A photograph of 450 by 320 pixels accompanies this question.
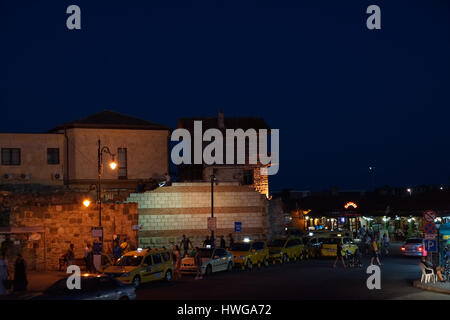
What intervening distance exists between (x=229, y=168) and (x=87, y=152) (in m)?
15.9

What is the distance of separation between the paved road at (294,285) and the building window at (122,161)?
19968mm

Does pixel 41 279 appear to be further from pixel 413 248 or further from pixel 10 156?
pixel 413 248

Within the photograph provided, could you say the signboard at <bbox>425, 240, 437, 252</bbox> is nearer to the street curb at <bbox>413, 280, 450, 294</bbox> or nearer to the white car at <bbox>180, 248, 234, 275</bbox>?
the street curb at <bbox>413, 280, 450, 294</bbox>

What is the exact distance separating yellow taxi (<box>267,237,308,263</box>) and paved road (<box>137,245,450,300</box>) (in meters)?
3.54

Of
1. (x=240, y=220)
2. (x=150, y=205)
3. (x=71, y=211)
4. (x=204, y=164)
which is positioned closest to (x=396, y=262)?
(x=240, y=220)

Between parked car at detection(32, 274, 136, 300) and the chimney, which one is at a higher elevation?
the chimney

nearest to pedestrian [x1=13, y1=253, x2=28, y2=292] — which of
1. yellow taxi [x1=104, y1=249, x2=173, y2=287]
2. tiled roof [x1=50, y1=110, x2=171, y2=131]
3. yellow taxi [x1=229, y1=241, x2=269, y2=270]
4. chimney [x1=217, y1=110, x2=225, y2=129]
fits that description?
yellow taxi [x1=104, y1=249, x2=173, y2=287]

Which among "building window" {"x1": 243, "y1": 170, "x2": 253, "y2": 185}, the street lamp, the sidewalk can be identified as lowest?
the sidewalk

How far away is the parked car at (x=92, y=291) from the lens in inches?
666

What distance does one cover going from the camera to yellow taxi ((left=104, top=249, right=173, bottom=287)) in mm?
26641

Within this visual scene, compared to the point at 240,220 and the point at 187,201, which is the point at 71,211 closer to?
the point at 187,201

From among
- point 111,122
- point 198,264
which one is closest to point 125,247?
point 198,264

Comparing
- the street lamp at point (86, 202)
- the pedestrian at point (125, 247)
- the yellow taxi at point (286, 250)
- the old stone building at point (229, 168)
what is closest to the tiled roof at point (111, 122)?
the old stone building at point (229, 168)

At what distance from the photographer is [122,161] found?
5138 centimetres
